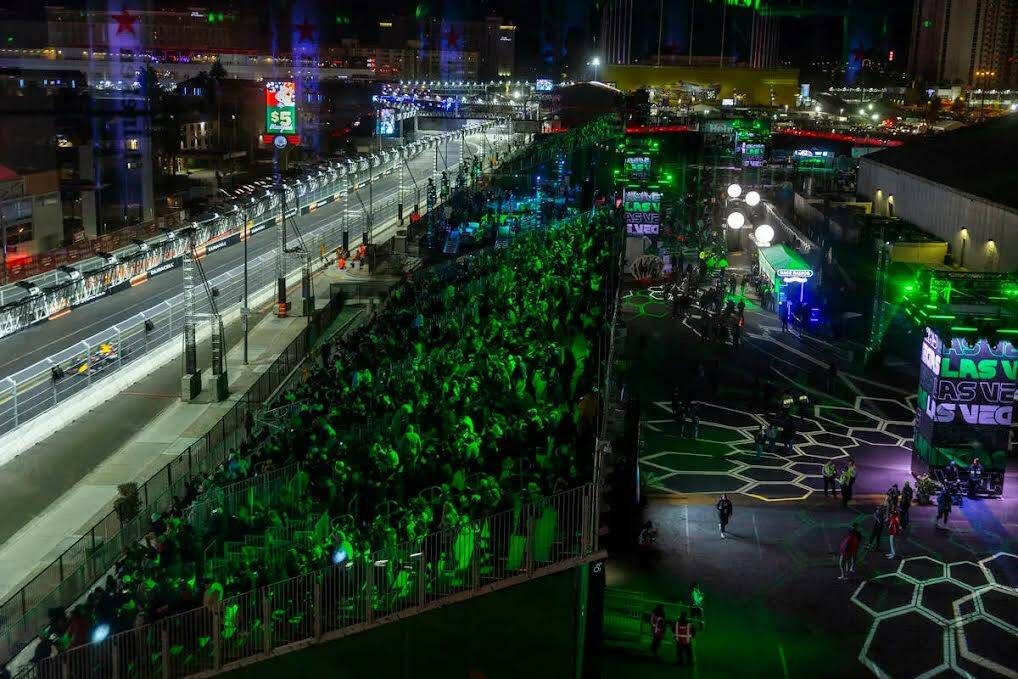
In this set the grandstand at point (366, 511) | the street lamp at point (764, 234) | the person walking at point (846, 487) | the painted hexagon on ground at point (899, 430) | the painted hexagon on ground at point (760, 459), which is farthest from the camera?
the street lamp at point (764, 234)

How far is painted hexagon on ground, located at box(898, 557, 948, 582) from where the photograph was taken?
1728 cm

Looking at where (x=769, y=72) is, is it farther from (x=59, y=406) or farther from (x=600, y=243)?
(x=59, y=406)

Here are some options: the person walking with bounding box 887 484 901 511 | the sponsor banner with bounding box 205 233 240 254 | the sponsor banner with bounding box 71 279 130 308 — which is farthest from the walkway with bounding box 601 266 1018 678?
the sponsor banner with bounding box 205 233 240 254

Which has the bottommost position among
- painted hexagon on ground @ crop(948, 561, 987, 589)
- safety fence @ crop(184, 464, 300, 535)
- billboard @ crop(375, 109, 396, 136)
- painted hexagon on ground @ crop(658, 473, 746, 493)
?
painted hexagon on ground @ crop(948, 561, 987, 589)

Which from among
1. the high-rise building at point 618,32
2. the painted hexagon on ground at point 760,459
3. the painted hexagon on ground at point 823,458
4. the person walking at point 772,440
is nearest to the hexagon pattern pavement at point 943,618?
the painted hexagon on ground at point 823,458

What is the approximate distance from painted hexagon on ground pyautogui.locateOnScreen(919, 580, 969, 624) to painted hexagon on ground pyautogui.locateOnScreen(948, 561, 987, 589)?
0.20 meters

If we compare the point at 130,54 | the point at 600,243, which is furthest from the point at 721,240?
the point at 130,54

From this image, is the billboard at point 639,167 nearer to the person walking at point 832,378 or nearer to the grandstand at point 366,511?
the person walking at point 832,378

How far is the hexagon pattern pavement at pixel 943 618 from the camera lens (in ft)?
48.1

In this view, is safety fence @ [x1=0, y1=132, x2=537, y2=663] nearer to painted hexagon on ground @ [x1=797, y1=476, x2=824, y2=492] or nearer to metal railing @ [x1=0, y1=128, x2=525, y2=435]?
metal railing @ [x1=0, y1=128, x2=525, y2=435]

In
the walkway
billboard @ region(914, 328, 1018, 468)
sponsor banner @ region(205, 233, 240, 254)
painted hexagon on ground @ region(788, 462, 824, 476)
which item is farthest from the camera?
sponsor banner @ region(205, 233, 240, 254)

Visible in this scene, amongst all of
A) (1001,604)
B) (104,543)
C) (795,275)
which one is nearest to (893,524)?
A: (1001,604)

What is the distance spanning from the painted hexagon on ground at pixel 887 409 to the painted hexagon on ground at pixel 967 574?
25.9 feet

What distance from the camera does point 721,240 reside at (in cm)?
→ 4694
